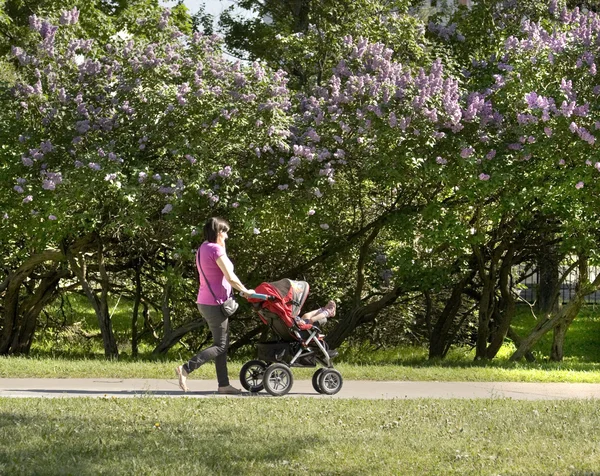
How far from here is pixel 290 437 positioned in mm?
7281

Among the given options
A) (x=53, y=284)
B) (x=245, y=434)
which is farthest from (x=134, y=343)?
(x=245, y=434)

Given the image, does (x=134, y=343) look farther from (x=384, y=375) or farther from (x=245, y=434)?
(x=245, y=434)

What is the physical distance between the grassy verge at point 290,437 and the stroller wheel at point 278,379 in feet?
1.79

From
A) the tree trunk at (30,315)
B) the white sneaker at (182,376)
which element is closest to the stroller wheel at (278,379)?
the white sneaker at (182,376)

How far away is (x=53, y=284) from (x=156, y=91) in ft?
18.4

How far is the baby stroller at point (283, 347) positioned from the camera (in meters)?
9.80

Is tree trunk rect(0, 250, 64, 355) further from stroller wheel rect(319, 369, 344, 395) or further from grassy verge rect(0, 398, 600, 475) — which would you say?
grassy verge rect(0, 398, 600, 475)

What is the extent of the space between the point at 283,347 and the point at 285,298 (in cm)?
50

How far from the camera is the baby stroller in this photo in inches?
386

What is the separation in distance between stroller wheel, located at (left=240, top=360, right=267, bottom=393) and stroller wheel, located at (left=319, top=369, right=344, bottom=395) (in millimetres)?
592

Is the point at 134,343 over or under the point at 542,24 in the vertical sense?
under

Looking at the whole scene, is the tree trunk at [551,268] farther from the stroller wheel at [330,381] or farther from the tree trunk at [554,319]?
the stroller wheel at [330,381]

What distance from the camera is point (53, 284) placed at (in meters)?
18.0

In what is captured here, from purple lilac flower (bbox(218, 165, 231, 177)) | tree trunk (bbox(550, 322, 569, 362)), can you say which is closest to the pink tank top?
purple lilac flower (bbox(218, 165, 231, 177))
